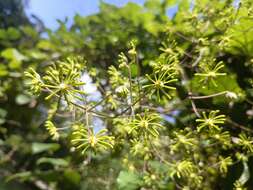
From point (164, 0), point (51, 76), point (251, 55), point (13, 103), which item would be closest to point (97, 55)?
point (164, 0)

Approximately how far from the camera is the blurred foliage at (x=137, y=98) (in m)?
0.70

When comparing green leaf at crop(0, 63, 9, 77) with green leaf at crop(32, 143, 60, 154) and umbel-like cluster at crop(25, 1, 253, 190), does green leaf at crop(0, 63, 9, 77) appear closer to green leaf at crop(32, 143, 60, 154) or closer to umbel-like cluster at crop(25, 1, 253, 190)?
green leaf at crop(32, 143, 60, 154)

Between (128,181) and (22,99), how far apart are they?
136cm

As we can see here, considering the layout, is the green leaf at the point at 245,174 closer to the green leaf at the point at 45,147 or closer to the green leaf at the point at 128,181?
the green leaf at the point at 128,181

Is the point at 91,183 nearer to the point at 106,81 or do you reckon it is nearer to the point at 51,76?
the point at 106,81

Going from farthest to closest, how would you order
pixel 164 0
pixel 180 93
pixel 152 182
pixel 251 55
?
1. pixel 164 0
2. pixel 180 93
3. pixel 251 55
4. pixel 152 182

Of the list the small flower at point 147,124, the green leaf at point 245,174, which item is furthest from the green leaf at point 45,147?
the small flower at point 147,124

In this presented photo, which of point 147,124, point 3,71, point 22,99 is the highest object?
point 3,71

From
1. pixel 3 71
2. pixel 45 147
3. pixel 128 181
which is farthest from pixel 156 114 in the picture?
pixel 3 71

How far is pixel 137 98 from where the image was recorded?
72 centimetres

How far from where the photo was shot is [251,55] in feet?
3.59

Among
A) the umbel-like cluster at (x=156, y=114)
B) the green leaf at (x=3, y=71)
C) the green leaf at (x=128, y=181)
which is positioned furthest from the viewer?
the green leaf at (x=3, y=71)

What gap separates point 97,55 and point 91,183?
719mm

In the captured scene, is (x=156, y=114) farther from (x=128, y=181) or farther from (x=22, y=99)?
(x=22, y=99)
